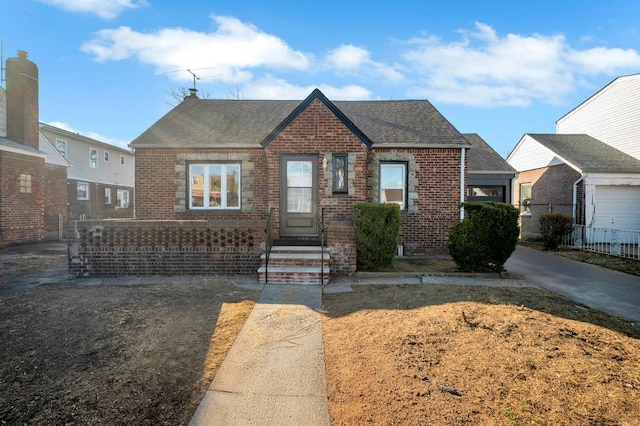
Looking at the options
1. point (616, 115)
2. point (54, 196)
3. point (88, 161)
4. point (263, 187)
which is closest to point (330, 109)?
point (263, 187)

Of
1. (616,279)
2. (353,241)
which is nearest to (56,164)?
(353,241)

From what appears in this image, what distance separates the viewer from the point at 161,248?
8.45 meters

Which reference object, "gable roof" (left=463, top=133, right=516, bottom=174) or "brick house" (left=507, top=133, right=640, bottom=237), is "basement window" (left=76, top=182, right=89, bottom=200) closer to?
"gable roof" (left=463, top=133, right=516, bottom=174)

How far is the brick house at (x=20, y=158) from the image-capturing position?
565 inches

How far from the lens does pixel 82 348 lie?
14.5 feet

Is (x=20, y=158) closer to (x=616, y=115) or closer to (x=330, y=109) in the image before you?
(x=330, y=109)

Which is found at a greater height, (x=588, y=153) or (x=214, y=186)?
(x=588, y=153)

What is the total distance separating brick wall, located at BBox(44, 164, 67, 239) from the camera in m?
18.6

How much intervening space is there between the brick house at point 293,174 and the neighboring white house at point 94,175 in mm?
12798

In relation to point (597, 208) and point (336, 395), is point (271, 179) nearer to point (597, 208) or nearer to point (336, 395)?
point (336, 395)

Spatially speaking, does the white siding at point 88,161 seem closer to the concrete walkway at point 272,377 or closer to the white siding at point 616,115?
the concrete walkway at point 272,377

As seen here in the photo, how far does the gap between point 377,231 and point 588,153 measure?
1491cm

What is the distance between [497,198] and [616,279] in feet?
21.2

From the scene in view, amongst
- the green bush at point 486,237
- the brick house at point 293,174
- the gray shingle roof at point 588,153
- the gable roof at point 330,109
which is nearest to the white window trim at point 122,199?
the brick house at point 293,174
